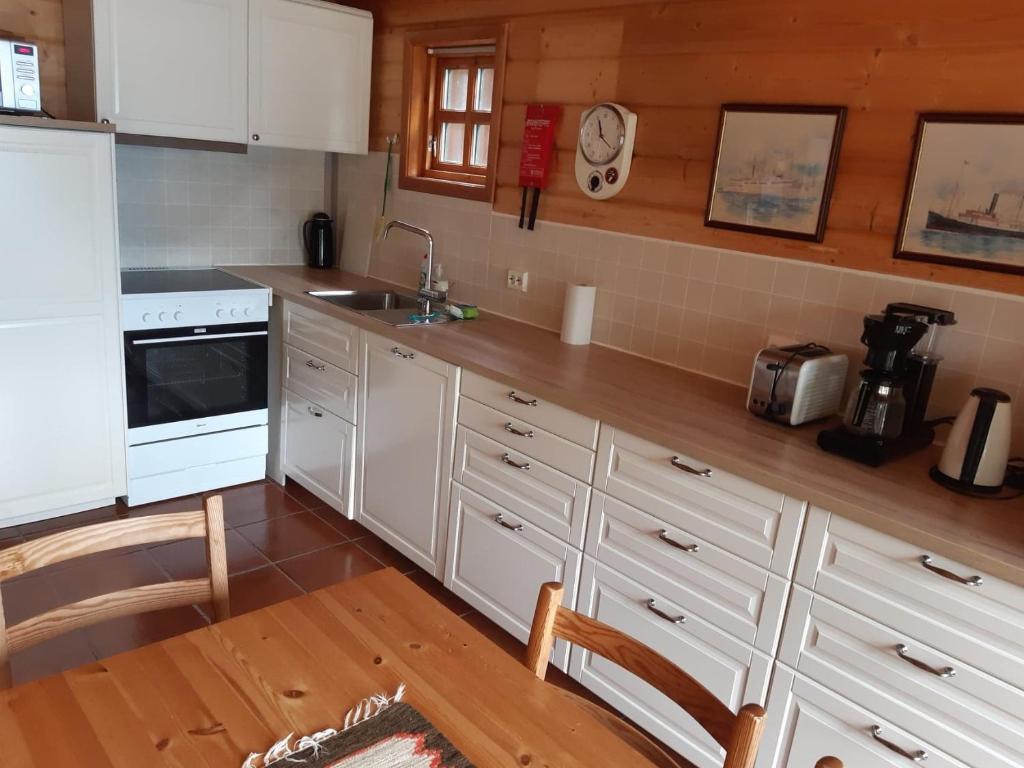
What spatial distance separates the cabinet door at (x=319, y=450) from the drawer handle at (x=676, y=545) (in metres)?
1.51

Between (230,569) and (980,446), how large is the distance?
2.46 meters

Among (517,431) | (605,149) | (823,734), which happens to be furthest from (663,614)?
(605,149)

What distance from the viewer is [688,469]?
77.5 inches

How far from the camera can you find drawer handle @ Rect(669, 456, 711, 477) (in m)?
1.95

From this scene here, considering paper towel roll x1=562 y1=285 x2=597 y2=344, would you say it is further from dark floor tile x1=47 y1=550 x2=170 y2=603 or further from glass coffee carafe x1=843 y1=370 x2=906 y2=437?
dark floor tile x1=47 y1=550 x2=170 y2=603

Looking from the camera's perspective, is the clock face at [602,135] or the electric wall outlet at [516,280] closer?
the clock face at [602,135]

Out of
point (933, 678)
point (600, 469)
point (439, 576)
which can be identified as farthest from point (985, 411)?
point (439, 576)

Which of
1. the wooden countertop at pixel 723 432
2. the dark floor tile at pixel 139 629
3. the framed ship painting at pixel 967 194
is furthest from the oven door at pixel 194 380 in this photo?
the framed ship painting at pixel 967 194

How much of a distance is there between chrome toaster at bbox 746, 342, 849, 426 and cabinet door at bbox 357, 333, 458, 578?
0.99m

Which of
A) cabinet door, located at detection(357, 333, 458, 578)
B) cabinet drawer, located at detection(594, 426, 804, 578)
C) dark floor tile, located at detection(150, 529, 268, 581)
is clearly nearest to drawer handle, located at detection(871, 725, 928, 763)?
cabinet drawer, located at detection(594, 426, 804, 578)

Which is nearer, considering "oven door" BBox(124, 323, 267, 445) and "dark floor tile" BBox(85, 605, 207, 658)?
"dark floor tile" BBox(85, 605, 207, 658)

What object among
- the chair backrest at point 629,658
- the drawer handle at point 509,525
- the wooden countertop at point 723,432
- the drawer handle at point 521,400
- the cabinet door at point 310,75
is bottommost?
the drawer handle at point 509,525

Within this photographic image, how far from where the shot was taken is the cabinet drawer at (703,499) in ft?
5.97

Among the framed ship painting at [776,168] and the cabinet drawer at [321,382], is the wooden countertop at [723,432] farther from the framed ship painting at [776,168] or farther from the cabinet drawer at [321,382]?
the framed ship painting at [776,168]
